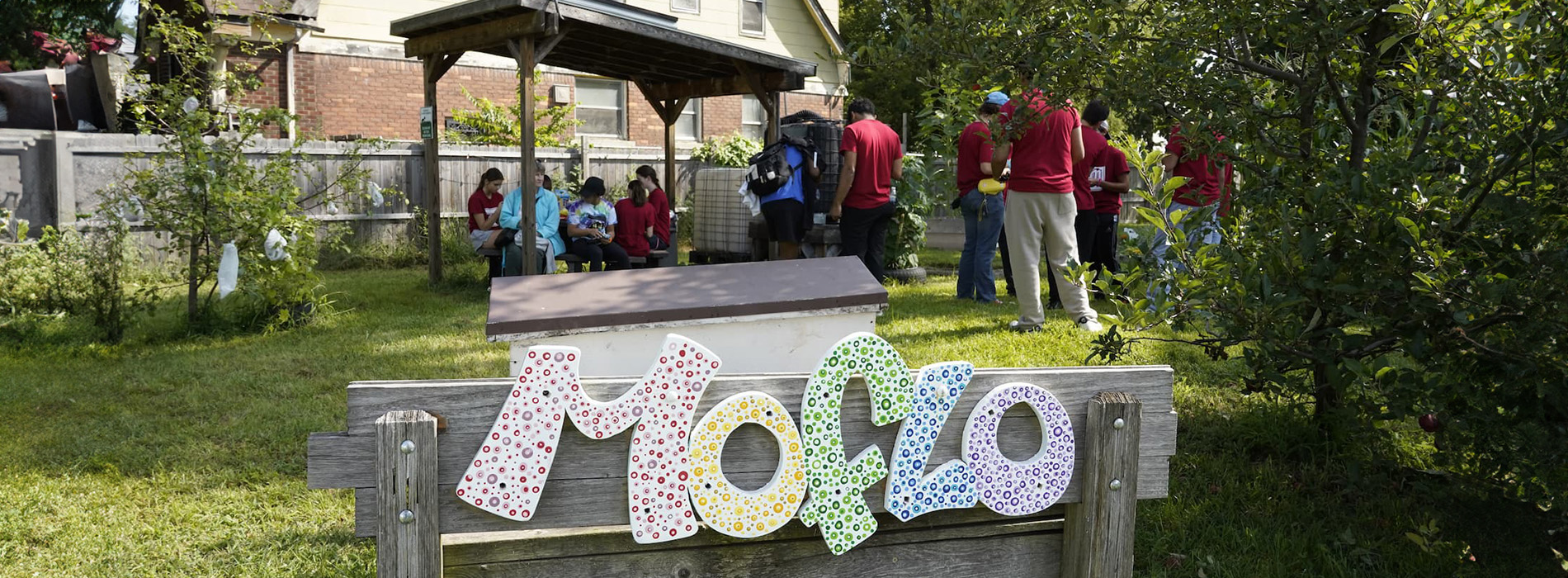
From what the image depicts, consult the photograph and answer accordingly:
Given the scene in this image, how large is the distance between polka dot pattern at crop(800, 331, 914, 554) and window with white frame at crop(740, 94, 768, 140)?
20.9 meters

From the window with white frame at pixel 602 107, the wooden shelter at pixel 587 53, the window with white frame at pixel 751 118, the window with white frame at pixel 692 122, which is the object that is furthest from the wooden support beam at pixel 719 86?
the window with white frame at pixel 751 118

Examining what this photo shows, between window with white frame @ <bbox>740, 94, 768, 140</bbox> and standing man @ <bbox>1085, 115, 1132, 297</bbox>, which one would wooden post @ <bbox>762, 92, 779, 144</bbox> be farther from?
window with white frame @ <bbox>740, 94, 768, 140</bbox>

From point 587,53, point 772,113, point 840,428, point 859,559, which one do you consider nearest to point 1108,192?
point 772,113

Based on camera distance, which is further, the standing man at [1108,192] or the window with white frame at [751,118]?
the window with white frame at [751,118]

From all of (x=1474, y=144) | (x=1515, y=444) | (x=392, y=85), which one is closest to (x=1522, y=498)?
(x=1515, y=444)

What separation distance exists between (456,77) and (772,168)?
11.4 meters

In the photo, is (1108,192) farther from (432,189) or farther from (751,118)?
(751,118)

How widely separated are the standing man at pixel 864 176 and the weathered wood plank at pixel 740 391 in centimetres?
687

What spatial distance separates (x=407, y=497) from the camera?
2100 millimetres

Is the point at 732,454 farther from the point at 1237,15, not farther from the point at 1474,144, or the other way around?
the point at 1237,15

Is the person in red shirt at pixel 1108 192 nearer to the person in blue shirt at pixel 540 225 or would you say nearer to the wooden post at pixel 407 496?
the person in blue shirt at pixel 540 225

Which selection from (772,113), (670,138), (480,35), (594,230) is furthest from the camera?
(670,138)

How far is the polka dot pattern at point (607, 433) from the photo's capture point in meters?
2.14

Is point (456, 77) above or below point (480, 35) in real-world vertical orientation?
above
